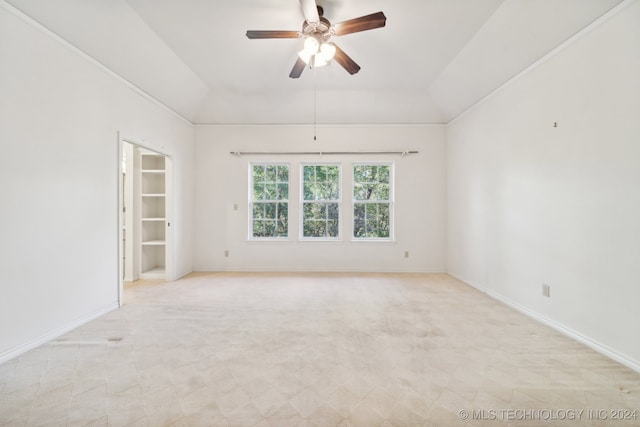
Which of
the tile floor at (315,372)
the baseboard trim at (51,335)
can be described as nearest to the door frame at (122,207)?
the baseboard trim at (51,335)

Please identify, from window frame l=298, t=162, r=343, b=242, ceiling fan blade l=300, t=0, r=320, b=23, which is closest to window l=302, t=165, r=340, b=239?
window frame l=298, t=162, r=343, b=242

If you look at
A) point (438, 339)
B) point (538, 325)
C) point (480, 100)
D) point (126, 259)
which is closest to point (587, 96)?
point (480, 100)

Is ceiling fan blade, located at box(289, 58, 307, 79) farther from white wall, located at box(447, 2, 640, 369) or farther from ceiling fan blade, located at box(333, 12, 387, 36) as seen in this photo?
white wall, located at box(447, 2, 640, 369)

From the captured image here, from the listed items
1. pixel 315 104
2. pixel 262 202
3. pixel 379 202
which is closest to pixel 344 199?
pixel 379 202

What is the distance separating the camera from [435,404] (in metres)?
1.59

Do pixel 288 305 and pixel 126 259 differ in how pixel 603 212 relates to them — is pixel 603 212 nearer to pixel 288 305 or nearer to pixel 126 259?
pixel 288 305

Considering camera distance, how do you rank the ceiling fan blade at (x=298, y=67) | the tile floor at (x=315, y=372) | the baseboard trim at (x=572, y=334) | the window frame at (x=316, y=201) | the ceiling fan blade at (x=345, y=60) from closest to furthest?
the tile floor at (x=315, y=372)
the baseboard trim at (x=572, y=334)
the ceiling fan blade at (x=345, y=60)
the ceiling fan blade at (x=298, y=67)
the window frame at (x=316, y=201)

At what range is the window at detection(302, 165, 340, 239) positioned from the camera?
16.9ft

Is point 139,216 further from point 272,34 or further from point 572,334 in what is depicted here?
point 572,334

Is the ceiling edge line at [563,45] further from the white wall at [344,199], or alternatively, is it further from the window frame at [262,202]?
the window frame at [262,202]

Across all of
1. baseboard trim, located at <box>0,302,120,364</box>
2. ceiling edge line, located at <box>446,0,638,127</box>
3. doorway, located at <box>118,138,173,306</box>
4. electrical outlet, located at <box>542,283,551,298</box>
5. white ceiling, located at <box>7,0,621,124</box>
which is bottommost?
baseboard trim, located at <box>0,302,120,364</box>

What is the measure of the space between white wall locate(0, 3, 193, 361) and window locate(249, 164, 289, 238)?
2221mm

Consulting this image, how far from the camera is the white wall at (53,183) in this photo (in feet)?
6.82

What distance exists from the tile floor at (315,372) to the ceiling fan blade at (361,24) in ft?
9.17
